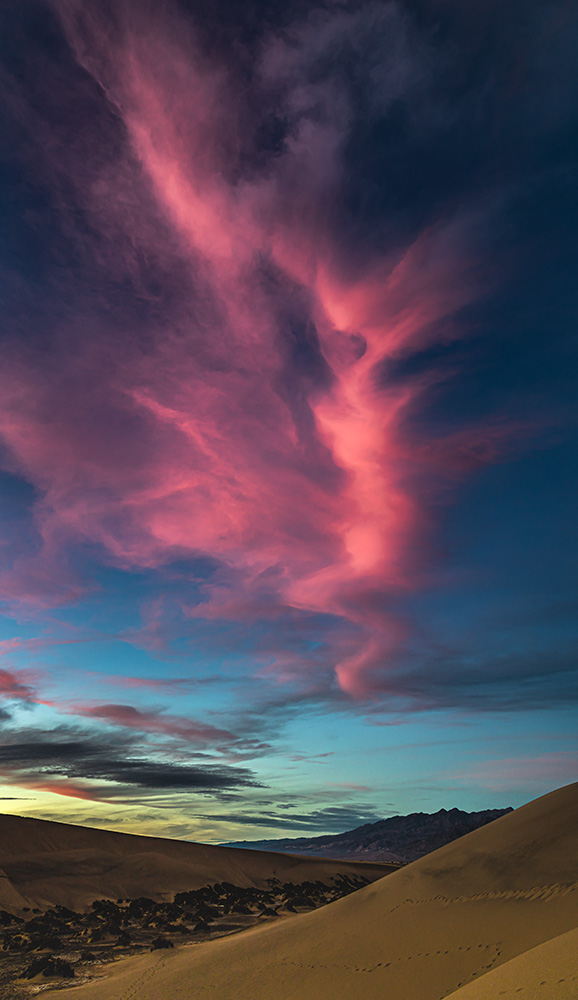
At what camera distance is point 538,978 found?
9141 mm

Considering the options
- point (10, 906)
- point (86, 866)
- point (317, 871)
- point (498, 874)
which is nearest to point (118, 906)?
point (10, 906)

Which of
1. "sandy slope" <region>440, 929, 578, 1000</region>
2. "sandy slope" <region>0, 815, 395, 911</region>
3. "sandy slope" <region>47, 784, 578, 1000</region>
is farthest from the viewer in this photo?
"sandy slope" <region>0, 815, 395, 911</region>

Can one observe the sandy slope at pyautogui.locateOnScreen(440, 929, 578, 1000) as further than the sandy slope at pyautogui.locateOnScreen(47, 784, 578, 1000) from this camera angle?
No

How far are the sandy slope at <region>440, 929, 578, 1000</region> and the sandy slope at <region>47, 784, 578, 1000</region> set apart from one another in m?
4.21

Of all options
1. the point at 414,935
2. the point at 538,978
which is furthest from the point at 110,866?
the point at 538,978

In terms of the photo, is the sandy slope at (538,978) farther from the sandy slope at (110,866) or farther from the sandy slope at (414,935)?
the sandy slope at (110,866)

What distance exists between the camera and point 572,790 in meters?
25.2

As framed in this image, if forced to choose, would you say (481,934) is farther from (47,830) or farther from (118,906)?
(47,830)

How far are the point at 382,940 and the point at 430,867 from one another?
646 centimetres

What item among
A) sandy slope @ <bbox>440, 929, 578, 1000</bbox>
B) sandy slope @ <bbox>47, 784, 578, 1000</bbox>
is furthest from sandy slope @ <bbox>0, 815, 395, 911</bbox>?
sandy slope @ <bbox>440, 929, 578, 1000</bbox>

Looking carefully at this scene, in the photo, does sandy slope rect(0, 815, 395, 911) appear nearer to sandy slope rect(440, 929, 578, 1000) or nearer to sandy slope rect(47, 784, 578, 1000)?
sandy slope rect(47, 784, 578, 1000)

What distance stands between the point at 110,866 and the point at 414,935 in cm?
5399

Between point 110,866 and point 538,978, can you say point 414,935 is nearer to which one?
point 538,978

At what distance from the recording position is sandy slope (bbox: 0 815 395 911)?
165 feet
